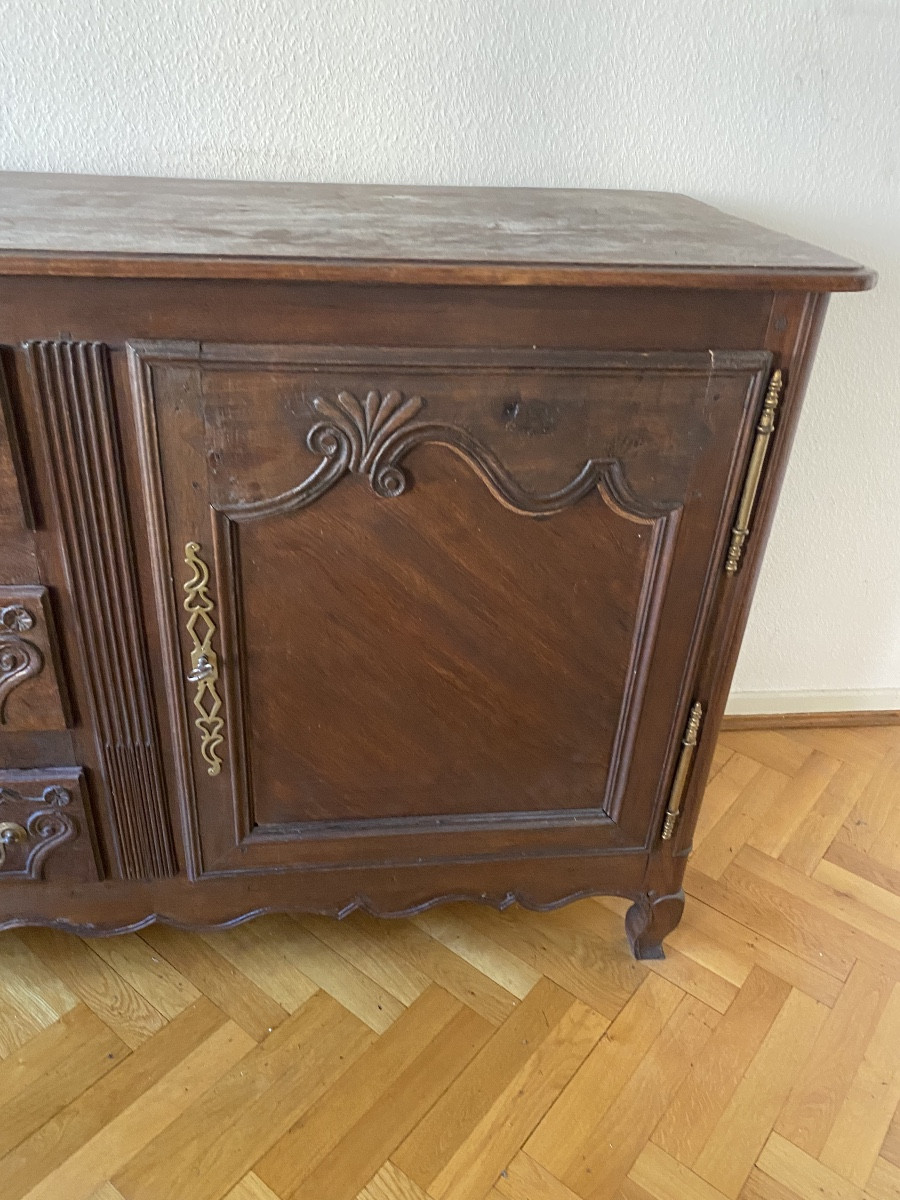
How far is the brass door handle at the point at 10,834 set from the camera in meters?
0.92

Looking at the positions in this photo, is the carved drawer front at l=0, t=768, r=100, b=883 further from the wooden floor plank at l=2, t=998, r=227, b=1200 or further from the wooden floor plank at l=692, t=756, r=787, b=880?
the wooden floor plank at l=692, t=756, r=787, b=880

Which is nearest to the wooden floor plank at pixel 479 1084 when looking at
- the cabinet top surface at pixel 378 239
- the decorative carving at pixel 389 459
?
the decorative carving at pixel 389 459

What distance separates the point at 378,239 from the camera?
0.76 metres

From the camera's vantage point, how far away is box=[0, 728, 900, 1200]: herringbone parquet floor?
941 mm

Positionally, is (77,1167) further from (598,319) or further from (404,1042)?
(598,319)

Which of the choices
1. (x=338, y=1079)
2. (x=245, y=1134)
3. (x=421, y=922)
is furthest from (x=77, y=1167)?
(x=421, y=922)

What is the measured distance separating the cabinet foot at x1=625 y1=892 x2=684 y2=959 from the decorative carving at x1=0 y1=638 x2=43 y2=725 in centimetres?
76

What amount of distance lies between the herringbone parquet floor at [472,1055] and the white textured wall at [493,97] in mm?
908

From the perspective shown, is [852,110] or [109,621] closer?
[109,621]

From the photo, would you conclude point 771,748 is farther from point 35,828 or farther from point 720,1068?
point 35,828

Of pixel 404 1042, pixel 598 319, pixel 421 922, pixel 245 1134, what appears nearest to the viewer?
pixel 598 319

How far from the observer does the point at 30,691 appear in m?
0.85

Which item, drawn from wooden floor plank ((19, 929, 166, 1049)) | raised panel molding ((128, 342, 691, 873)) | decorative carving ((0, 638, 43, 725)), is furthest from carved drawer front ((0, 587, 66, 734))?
wooden floor plank ((19, 929, 166, 1049))

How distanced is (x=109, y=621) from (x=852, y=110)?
1.08 m
